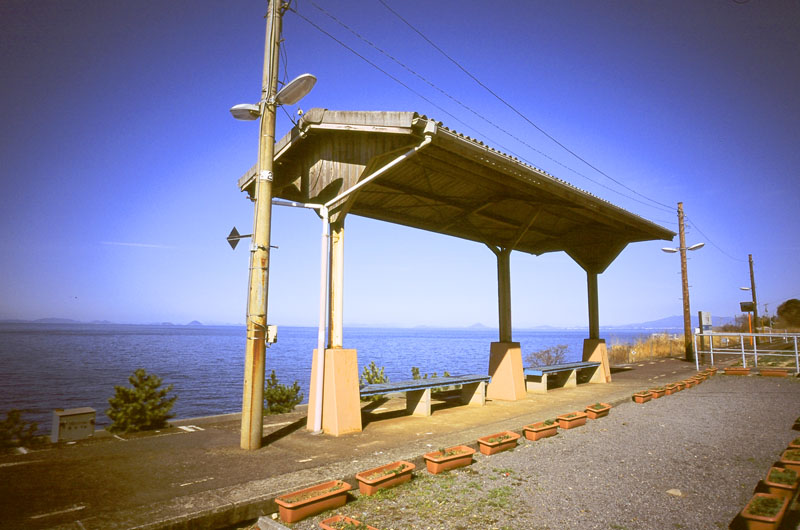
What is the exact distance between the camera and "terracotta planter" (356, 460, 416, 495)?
14.0 feet

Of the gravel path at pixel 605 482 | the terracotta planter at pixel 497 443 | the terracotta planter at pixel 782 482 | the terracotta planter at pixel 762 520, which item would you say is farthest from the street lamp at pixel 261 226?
the terracotta planter at pixel 782 482

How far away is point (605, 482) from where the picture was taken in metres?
4.62

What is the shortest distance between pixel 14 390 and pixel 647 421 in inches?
1330

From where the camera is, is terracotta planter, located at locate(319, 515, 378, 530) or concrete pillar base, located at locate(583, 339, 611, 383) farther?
concrete pillar base, located at locate(583, 339, 611, 383)

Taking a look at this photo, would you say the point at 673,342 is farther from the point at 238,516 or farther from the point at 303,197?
the point at 238,516

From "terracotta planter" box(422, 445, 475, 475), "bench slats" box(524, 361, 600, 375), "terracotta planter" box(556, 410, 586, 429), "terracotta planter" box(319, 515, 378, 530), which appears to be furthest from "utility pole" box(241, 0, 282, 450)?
"bench slats" box(524, 361, 600, 375)

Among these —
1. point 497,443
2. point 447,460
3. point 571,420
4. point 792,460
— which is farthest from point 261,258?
point 792,460

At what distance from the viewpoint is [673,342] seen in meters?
32.1

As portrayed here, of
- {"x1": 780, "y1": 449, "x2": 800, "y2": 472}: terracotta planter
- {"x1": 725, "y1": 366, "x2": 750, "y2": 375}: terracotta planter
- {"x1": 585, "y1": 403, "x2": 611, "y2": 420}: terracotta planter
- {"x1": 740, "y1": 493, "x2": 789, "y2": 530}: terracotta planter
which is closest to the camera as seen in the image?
{"x1": 740, "y1": 493, "x2": 789, "y2": 530}: terracotta planter

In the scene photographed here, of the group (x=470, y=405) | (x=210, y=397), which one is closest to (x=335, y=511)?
(x=470, y=405)

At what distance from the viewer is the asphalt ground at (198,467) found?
363 centimetres

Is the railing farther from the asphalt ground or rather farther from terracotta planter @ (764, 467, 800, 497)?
the asphalt ground

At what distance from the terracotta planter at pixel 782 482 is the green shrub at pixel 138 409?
8538mm

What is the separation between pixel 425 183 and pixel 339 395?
4453 millimetres
